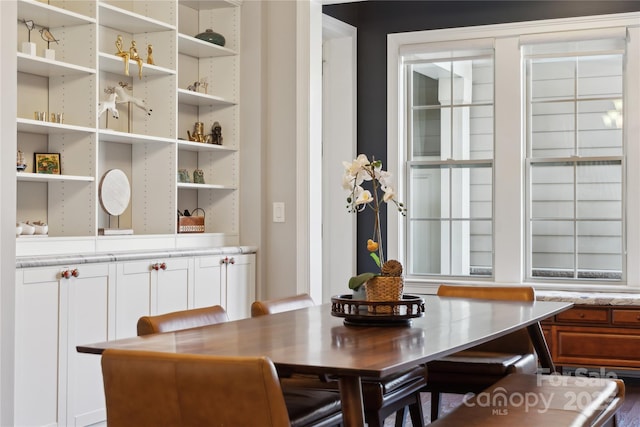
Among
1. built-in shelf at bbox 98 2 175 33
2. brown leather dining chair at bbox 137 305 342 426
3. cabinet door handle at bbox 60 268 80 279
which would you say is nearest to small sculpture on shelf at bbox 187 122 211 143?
built-in shelf at bbox 98 2 175 33

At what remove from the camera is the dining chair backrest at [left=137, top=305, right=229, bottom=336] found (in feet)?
8.62

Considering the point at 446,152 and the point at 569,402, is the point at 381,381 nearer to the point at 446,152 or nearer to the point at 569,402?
the point at 569,402

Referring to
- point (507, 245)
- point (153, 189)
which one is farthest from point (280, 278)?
point (507, 245)

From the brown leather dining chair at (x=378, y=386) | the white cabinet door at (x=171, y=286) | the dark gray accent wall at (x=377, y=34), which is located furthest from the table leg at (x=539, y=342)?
the dark gray accent wall at (x=377, y=34)

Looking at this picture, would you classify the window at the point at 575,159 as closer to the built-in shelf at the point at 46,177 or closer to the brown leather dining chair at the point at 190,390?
the built-in shelf at the point at 46,177

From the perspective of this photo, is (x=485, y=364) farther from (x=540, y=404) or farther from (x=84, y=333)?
(x=84, y=333)

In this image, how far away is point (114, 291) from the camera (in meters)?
4.08

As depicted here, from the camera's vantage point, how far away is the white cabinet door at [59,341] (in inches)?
141

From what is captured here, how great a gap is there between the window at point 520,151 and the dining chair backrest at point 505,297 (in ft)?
7.80

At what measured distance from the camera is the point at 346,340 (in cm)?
241

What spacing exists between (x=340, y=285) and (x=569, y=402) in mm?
4062

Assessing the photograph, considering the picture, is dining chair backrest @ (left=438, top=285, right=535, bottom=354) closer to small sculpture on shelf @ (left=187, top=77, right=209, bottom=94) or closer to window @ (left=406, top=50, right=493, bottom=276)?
small sculpture on shelf @ (left=187, top=77, right=209, bottom=94)

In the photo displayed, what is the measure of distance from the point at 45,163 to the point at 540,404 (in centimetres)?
277

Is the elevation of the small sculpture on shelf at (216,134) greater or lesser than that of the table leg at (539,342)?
greater
